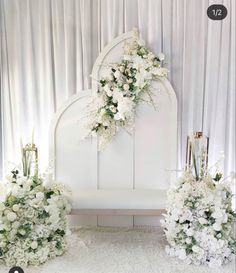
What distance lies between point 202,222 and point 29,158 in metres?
0.99

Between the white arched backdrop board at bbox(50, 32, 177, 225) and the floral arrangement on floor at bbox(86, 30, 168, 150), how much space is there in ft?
0.17

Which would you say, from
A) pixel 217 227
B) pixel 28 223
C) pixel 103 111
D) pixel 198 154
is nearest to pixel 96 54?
pixel 103 111

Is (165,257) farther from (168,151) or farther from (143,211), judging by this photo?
(168,151)

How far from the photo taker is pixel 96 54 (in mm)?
2297

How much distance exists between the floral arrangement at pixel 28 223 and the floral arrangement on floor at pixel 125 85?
2.01 ft

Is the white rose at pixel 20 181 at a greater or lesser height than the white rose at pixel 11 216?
greater

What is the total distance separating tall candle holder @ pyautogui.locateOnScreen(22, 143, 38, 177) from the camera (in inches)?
74.1

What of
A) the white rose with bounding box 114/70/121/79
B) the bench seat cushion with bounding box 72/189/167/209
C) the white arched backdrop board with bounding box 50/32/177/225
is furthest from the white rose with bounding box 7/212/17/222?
the white rose with bounding box 114/70/121/79

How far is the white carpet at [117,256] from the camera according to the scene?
5.51 feet

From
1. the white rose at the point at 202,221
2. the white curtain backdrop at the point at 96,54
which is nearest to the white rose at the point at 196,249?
the white rose at the point at 202,221

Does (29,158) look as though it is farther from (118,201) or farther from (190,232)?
(190,232)

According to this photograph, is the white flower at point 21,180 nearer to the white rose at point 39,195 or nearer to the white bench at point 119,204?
the white rose at point 39,195

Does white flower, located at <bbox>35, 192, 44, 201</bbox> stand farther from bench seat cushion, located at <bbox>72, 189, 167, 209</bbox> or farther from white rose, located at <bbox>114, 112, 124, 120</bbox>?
white rose, located at <bbox>114, 112, 124, 120</bbox>

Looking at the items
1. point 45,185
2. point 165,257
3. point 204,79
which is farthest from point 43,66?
point 165,257
